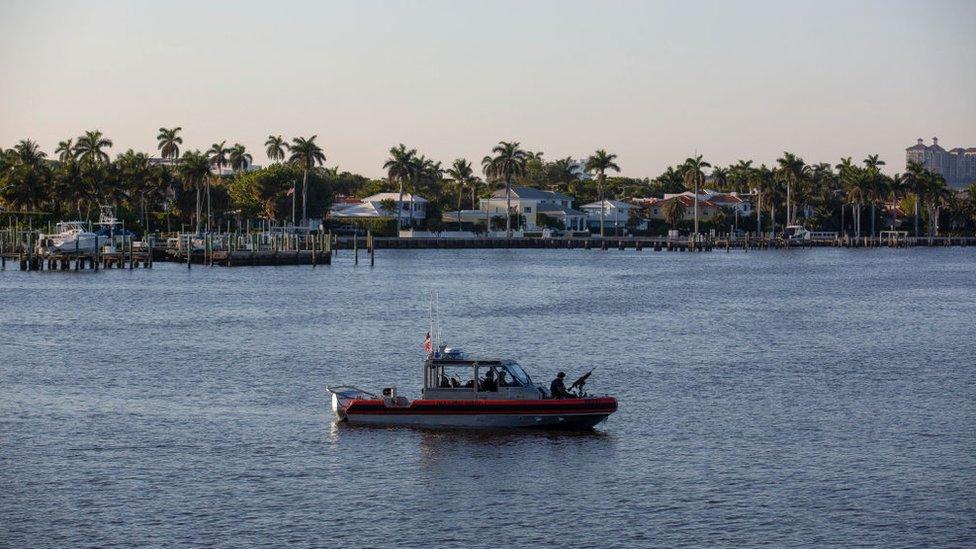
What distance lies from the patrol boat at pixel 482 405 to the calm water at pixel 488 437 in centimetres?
72

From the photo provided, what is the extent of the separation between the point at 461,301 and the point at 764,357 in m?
43.1

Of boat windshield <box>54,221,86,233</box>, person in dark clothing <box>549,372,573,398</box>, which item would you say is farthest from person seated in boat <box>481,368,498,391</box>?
boat windshield <box>54,221,86,233</box>

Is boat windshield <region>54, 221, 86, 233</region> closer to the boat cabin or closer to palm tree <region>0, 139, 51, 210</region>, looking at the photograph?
palm tree <region>0, 139, 51, 210</region>

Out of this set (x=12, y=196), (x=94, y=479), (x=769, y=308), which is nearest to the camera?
(x=94, y=479)

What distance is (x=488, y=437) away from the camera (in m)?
46.2

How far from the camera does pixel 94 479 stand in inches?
1591

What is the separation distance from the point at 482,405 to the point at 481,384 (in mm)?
928

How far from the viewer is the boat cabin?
47.0 meters

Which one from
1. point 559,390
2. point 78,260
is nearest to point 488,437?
point 559,390

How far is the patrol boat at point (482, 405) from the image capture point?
153 feet

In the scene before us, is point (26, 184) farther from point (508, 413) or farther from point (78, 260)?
point (508, 413)

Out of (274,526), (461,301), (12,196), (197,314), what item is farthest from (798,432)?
(12,196)

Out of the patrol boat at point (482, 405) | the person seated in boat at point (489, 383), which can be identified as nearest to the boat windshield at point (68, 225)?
the patrol boat at point (482, 405)

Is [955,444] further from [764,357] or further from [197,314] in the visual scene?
[197,314]
